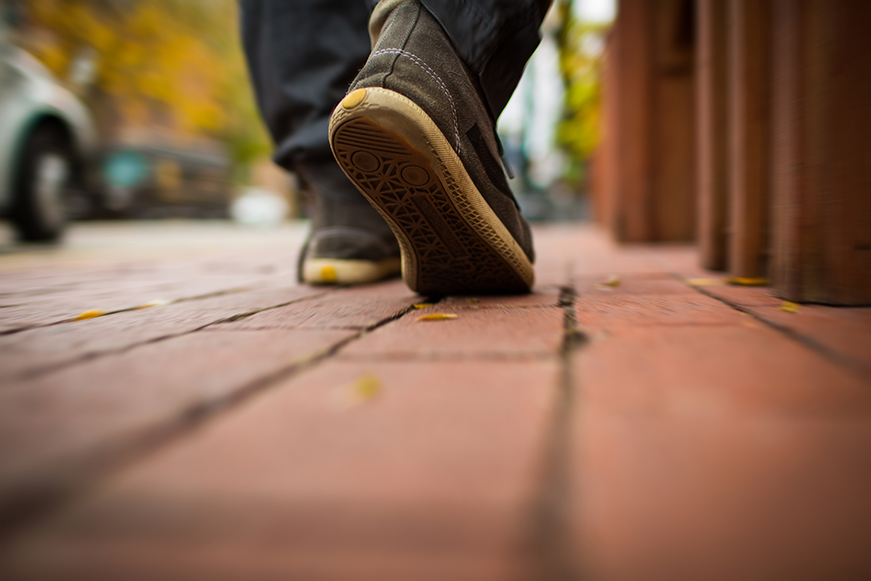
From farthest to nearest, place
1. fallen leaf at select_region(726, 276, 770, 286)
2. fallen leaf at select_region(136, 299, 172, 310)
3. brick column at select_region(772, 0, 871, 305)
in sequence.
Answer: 1. fallen leaf at select_region(726, 276, 770, 286)
2. fallen leaf at select_region(136, 299, 172, 310)
3. brick column at select_region(772, 0, 871, 305)

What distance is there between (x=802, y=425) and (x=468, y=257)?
81 centimetres

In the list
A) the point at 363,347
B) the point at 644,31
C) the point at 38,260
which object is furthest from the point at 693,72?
the point at 38,260

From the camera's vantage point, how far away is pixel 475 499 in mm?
392

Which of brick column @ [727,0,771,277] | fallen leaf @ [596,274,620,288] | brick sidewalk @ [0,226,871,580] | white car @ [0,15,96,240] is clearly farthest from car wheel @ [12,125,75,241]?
brick column @ [727,0,771,277]

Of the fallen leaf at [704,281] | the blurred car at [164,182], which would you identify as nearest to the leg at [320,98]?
the fallen leaf at [704,281]

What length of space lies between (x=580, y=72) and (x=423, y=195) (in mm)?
7888

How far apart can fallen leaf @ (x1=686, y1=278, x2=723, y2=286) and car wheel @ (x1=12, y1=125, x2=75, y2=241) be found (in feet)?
15.1

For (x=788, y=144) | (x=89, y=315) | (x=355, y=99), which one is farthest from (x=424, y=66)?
(x=89, y=315)

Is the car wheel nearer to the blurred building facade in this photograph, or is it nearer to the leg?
the leg

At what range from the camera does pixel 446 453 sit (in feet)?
1.52

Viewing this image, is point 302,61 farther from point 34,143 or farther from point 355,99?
point 34,143

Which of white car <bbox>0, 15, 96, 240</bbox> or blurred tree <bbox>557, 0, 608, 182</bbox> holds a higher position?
blurred tree <bbox>557, 0, 608, 182</bbox>

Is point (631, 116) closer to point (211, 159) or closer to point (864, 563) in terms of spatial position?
point (864, 563)

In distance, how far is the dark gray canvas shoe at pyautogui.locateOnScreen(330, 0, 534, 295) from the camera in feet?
3.19
